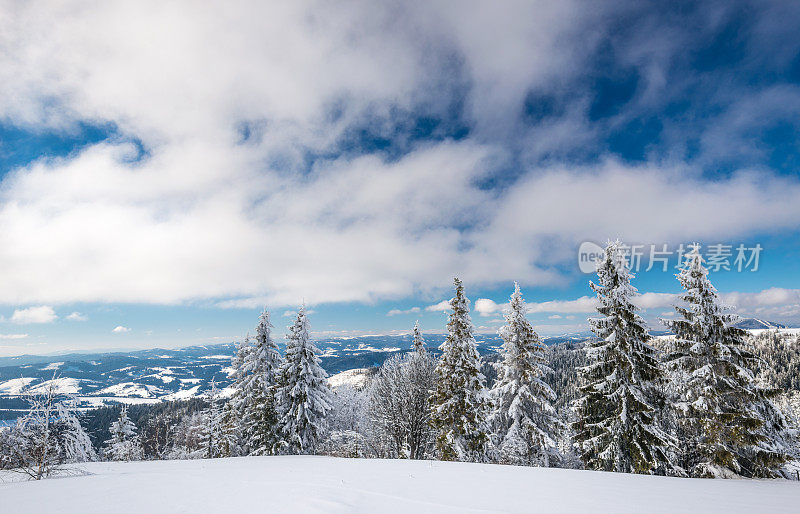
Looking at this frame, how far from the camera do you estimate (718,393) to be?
13281 millimetres

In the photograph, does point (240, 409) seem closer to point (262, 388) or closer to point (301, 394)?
point (262, 388)

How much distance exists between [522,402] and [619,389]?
20.5ft

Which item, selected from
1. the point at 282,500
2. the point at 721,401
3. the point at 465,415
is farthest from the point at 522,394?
the point at 282,500

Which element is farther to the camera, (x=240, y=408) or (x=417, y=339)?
(x=417, y=339)

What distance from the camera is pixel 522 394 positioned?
2030cm

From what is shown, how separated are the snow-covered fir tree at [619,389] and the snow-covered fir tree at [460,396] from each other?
227 inches

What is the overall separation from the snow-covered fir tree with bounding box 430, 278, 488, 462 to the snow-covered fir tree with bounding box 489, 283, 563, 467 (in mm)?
1084

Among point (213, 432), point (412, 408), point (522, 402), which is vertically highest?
point (522, 402)

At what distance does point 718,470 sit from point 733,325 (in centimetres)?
589

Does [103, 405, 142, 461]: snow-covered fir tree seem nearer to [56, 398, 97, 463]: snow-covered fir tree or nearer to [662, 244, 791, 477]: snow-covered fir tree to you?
[56, 398, 97, 463]: snow-covered fir tree

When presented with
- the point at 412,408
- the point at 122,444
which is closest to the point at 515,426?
the point at 412,408

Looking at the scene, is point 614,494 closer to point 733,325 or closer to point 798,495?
point 798,495

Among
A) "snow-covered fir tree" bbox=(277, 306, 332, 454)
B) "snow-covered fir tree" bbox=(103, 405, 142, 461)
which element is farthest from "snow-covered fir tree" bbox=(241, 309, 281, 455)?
"snow-covered fir tree" bbox=(103, 405, 142, 461)

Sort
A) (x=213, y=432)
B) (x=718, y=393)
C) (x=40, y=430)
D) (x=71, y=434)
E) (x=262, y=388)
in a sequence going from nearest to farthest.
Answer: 1. (x=40, y=430)
2. (x=718, y=393)
3. (x=71, y=434)
4. (x=262, y=388)
5. (x=213, y=432)
